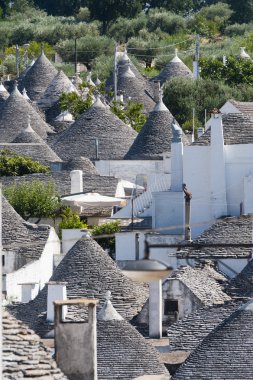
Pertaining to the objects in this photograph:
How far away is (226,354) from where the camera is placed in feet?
103

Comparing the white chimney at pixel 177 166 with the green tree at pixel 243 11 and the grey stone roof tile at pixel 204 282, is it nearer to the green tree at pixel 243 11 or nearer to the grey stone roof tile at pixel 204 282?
the grey stone roof tile at pixel 204 282

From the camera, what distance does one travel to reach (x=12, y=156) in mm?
77125

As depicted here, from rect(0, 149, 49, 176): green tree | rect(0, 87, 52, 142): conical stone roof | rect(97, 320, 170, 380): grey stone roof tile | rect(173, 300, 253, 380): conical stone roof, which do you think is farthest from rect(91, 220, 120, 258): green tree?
rect(0, 87, 52, 142): conical stone roof

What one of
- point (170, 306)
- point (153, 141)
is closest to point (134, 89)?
point (153, 141)

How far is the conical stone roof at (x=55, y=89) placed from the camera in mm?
98250

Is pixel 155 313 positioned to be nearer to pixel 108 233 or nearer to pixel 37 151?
pixel 108 233

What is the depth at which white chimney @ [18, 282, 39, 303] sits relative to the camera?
4800 cm

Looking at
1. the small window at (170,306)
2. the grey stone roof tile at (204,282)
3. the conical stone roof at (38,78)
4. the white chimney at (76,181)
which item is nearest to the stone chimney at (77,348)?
the grey stone roof tile at (204,282)

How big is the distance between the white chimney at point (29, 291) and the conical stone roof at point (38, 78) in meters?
51.9

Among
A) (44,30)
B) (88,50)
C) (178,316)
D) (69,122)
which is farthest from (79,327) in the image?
(44,30)

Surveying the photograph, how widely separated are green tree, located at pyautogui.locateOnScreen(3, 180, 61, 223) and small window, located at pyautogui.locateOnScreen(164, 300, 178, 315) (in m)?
22.8

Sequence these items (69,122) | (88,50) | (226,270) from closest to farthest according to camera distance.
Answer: (226,270), (69,122), (88,50)

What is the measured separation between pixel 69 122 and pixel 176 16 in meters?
52.1

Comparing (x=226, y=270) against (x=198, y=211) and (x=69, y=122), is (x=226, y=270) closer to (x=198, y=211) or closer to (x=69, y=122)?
(x=198, y=211)
